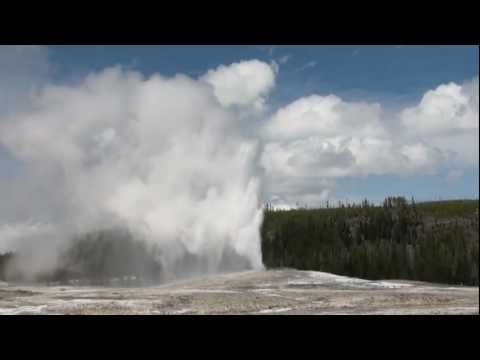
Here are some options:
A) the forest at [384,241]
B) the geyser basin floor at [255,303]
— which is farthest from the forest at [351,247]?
the geyser basin floor at [255,303]

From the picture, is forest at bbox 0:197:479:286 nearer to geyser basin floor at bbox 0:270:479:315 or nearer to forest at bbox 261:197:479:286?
forest at bbox 261:197:479:286

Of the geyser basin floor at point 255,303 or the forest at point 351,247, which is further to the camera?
the forest at point 351,247

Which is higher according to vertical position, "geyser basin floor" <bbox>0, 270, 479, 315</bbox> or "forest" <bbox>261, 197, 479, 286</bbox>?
"forest" <bbox>261, 197, 479, 286</bbox>

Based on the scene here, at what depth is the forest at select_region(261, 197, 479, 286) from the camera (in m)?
35.2

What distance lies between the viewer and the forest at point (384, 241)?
35.2 m

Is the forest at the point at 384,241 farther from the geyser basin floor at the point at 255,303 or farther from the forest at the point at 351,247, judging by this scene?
the geyser basin floor at the point at 255,303

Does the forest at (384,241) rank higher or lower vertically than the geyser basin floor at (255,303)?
higher

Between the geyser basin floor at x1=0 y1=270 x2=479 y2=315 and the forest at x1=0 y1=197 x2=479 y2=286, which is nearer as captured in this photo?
the geyser basin floor at x1=0 y1=270 x2=479 y2=315

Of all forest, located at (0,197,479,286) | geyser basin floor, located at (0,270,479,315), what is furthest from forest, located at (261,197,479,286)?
geyser basin floor, located at (0,270,479,315)

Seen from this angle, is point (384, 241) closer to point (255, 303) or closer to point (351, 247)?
point (351, 247)

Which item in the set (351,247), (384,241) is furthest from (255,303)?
(384,241)

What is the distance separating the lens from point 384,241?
135 feet
